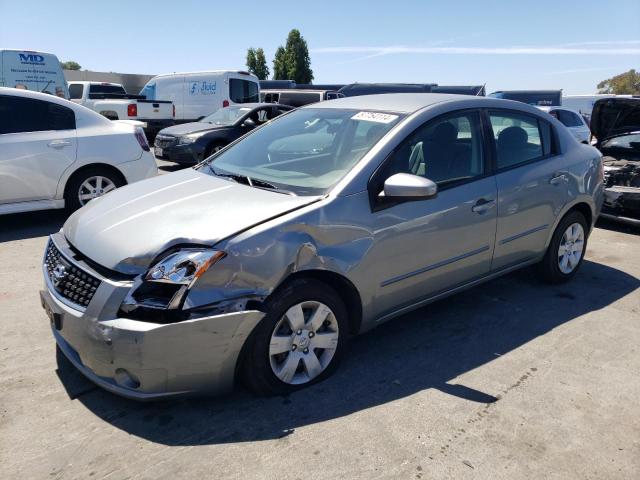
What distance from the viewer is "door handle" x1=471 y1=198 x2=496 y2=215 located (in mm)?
3693

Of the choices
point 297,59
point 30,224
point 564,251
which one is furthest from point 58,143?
point 297,59

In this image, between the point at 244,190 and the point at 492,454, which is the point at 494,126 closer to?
the point at 244,190

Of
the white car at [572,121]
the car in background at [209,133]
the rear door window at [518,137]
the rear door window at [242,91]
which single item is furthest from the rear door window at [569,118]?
the rear door window at [518,137]

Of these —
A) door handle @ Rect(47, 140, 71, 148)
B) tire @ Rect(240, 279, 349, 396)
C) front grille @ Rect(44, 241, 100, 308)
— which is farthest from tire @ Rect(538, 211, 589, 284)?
door handle @ Rect(47, 140, 71, 148)

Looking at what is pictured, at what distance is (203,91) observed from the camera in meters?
15.8

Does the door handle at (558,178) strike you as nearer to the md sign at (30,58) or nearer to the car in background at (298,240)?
the car in background at (298,240)

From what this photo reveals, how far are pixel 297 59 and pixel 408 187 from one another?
169 ft

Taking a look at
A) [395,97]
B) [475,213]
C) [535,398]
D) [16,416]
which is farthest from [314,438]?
[395,97]

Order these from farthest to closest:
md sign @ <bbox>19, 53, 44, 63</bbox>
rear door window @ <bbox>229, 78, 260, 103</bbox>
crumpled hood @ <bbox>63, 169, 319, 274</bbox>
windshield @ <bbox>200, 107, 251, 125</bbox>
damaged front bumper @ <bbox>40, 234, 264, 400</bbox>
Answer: rear door window @ <bbox>229, 78, 260, 103</bbox>
md sign @ <bbox>19, 53, 44, 63</bbox>
windshield @ <bbox>200, 107, 251, 125</bbox>
crumpled hood @ <bbox>63, 169, 319, 274</bbox>
damaged front bumper @ <bbox>40, 234, 264, 400</bbox>

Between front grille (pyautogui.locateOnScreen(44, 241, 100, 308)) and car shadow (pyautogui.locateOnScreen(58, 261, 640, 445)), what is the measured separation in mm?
577

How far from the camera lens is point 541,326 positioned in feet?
13.0

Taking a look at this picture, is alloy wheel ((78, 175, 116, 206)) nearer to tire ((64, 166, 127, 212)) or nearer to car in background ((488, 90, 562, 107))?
tire ((64, 166, 127, 212))

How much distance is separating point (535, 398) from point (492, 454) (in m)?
0.63

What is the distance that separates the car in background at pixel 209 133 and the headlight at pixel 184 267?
8.00m
